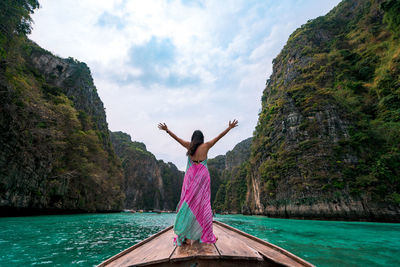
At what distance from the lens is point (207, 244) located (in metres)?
2.65

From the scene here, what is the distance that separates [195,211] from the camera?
9.37 feet

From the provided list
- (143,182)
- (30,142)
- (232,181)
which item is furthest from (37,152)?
(143,182)

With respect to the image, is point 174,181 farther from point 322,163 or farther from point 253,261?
point 253,261

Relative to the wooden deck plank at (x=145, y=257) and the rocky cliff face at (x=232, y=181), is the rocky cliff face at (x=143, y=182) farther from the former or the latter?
the wooden deck plank at (x=145, y=257)

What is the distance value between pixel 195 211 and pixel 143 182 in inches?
3617

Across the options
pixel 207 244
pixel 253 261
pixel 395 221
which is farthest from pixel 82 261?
pixel 395 221

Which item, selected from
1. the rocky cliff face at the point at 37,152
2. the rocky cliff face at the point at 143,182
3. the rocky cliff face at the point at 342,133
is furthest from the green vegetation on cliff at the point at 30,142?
the rocky cliff face at the point at 143,182

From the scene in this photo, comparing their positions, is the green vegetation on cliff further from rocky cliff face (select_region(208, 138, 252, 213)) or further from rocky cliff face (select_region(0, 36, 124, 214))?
rocky cliff face (select_region(208, 138, 252, 213))

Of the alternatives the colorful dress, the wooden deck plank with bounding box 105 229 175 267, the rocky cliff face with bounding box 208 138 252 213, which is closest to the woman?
the colorful dress

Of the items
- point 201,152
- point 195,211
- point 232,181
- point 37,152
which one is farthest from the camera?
point 232,181

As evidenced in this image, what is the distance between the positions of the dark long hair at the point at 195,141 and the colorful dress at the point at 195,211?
0.25 m

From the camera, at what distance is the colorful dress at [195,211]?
9.02 ft

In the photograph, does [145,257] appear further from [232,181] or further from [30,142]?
[232,181]

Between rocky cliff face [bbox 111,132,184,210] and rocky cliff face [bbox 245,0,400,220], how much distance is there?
219 feet
